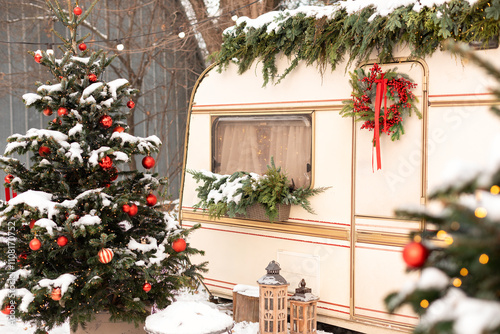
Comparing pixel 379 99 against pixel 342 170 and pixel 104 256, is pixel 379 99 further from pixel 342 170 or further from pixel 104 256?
pixel 104 256

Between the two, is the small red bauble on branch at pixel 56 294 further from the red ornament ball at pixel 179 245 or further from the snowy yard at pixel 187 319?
the red ornament ball at pixel 179 245

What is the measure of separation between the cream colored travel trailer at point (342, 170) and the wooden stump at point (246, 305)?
29 centimetres

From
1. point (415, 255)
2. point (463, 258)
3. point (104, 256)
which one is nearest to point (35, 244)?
point (104, 256)

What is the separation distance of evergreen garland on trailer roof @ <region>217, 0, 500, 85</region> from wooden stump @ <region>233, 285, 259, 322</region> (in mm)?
2286

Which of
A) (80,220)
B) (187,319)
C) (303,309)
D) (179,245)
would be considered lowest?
(303,309)

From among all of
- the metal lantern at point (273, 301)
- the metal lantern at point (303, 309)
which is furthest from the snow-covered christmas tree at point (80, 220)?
the metal lantern at point (303, 309)

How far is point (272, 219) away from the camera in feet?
19.5

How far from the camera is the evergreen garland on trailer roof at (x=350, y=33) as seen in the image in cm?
462

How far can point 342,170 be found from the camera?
560cm

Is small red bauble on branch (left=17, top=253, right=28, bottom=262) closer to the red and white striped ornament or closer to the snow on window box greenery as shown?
the red and white striped ornament

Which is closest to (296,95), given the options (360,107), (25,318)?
(360,107)

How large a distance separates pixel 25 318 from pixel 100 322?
0.70m

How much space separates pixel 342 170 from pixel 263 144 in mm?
1131

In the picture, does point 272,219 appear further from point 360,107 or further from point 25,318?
point 25,318
